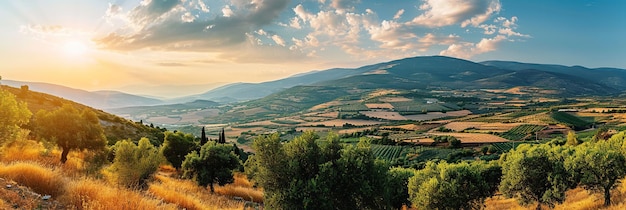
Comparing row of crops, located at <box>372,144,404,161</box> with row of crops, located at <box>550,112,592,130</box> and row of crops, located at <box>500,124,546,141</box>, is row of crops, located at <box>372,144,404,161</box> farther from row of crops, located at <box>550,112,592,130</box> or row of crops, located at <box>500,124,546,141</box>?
row of crops, located at <box>550,112,592,130</box>

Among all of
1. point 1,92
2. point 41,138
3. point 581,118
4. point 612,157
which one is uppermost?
point 1,92

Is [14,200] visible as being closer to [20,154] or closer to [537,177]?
[20,154]

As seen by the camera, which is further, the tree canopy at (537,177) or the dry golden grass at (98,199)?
the tree canopy at (537,177)

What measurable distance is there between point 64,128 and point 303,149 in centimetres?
2332

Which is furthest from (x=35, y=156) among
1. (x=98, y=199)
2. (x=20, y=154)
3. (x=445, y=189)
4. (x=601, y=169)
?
(x=601, y=169)

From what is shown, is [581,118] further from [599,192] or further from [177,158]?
[177,158]

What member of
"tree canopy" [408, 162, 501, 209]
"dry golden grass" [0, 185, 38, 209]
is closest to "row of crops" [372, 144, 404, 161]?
"tree canopy" [408, 162, 501, 209]

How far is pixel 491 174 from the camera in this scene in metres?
54.2

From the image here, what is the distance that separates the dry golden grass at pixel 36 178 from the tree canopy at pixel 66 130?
17.7m

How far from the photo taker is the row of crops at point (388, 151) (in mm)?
120438

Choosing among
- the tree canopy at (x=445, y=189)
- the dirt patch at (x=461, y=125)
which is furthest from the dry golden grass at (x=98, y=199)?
the dirt patch at (x=461, y=125)

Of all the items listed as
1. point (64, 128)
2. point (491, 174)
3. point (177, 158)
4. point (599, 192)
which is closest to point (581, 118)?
point (491, 174)

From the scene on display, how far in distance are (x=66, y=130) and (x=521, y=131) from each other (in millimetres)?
163738

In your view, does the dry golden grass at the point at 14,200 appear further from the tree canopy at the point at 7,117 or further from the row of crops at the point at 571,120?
the row of crops at the point at 571,120
